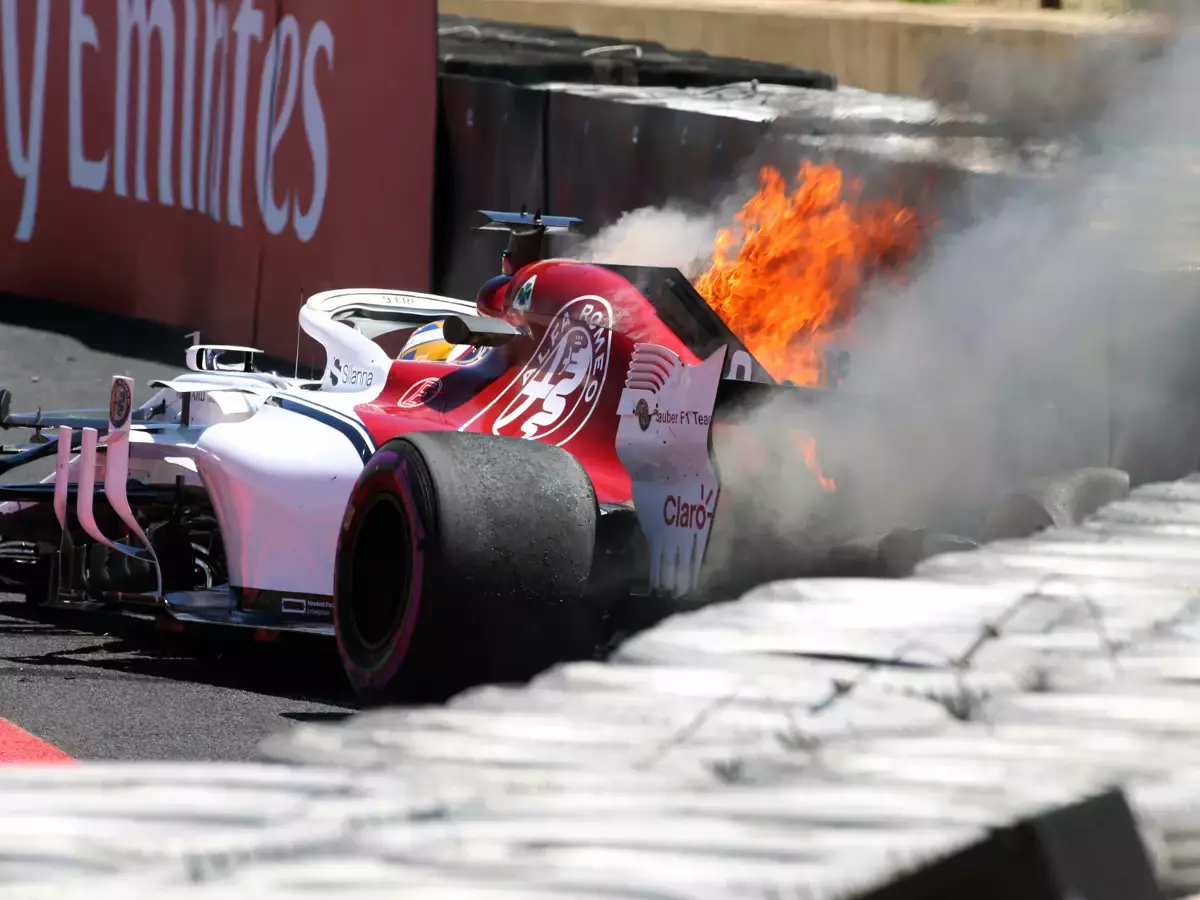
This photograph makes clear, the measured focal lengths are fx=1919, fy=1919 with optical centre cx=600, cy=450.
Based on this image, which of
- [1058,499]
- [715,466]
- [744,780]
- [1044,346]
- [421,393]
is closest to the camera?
[744,780]

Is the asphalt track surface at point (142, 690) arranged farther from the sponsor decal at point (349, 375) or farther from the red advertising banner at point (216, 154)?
the red advertising banner at point (216, 154)

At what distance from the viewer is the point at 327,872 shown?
135cm

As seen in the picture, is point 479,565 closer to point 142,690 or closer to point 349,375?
point 142,690

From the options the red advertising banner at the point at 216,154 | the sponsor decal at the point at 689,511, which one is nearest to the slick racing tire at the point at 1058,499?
the sponsor decal at the point at 689,511

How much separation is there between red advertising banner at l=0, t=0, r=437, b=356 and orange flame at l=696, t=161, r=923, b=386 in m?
5.25

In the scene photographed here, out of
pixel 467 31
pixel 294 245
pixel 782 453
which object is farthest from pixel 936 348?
pixel 467 31

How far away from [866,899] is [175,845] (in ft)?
1.65

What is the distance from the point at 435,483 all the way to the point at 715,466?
93cm

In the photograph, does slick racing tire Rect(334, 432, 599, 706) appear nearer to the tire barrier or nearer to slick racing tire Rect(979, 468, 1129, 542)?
slick racing tire Rect(979, 468, 1129, 542)

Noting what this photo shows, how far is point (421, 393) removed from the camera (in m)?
6.61

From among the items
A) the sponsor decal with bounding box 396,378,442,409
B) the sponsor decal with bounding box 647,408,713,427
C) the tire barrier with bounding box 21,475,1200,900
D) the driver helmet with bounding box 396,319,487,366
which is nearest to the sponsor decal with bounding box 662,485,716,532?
the sponsor decal with bounding box 647,408,713,427

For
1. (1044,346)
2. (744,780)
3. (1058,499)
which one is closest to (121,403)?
(1044,346)

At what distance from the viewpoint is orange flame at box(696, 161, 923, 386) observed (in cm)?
654

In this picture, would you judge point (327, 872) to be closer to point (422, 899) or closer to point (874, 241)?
point (422, 899)
